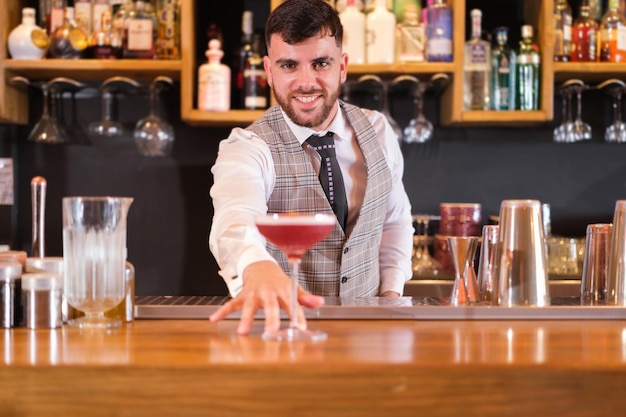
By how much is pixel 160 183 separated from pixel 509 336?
Answer: 7.63 feet

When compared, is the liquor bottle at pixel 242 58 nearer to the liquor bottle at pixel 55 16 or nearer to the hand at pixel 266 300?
the liquor bottle at pixel 55 16

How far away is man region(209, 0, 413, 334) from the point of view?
2.22m

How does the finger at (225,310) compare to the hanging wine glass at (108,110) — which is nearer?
the finger at (225,310)

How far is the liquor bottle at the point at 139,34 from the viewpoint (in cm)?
320

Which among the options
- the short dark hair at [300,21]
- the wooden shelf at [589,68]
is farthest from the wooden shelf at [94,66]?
the wooden shelf at [589,68]

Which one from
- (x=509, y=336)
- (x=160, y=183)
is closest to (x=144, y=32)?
(x=160, y=183)

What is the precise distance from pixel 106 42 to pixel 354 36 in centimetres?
91

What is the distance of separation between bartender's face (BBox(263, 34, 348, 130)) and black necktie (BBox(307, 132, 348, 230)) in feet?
0.20

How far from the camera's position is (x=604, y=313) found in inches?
67.6

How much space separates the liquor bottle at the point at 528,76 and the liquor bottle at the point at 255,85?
0.94 m

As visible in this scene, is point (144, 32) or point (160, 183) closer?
point (144, 32)

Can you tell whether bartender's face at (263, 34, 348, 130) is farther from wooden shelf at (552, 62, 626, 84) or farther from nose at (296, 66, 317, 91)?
wooden shelf at (552, 62, 626, 84)

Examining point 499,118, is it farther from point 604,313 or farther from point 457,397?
point 457,397

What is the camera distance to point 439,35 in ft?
10.5
